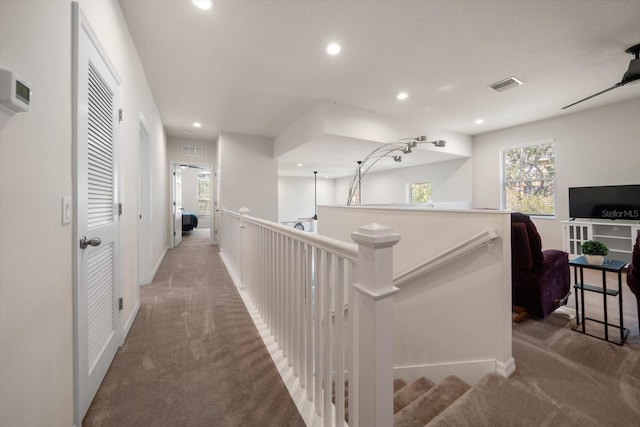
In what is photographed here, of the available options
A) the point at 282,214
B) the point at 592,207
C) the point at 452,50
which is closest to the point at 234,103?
the point at 452,50

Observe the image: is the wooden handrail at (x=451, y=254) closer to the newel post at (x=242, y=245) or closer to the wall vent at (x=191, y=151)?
the newel post at (x=242, y=245)

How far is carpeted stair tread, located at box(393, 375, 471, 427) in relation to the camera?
4.99 feet

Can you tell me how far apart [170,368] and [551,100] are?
5.95 metres

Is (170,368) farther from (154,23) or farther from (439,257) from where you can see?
(154,23)

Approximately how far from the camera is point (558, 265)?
2664 mm

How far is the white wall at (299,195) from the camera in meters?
11.1

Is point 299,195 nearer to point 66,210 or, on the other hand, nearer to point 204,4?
point 204,4

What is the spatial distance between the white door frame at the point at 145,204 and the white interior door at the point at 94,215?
5.15ft

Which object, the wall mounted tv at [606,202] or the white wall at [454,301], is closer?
the white wall at [454,301]

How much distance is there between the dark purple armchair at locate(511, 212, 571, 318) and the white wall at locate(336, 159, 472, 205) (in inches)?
158

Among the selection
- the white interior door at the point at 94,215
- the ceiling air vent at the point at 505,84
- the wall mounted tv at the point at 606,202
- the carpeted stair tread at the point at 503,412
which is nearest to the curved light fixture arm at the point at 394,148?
the ceiling air vent at the point at 505,84

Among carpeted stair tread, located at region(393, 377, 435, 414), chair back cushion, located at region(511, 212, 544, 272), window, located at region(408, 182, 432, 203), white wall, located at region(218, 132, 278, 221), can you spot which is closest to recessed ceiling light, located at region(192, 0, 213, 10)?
chair back cushion, located at region(511, 212, 544, 272)

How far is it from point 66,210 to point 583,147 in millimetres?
6884

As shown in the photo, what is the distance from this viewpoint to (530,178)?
212 inches
